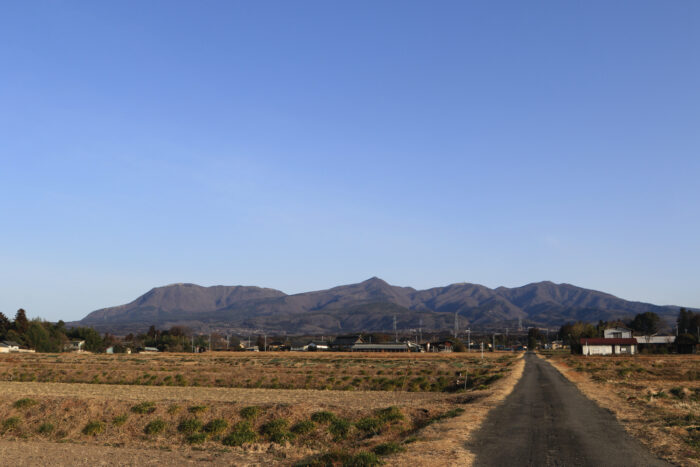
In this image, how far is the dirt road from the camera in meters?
18.1

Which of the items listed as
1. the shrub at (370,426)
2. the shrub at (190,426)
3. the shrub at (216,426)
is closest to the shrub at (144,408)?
the shrub at (190,426)

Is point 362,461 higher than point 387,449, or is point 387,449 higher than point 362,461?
point 362,461

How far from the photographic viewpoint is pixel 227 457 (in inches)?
863

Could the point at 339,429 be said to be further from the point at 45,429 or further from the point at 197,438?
the point at 45,429

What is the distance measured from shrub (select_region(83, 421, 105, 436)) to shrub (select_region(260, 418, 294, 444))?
8355 mm

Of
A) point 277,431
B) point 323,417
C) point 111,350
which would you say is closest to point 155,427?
point 277,431

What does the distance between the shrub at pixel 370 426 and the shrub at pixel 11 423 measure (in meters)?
18.3

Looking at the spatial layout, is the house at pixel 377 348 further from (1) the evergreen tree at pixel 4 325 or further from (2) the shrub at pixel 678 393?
(2) the shrub at pixel 678 393

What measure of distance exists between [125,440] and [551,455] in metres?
19.0

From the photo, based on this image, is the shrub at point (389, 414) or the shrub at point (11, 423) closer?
the shrub at point (389, 414)

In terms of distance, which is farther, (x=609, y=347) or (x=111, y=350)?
(x=111, y=350)

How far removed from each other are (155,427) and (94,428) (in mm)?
3230

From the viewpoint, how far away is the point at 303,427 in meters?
25.9

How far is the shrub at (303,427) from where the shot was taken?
25.7 meters
